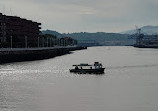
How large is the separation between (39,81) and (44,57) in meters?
98.9

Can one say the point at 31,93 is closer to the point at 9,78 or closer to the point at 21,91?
the point at 21,91

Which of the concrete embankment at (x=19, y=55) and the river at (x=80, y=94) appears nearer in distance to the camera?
the river at (x=80, y=94)

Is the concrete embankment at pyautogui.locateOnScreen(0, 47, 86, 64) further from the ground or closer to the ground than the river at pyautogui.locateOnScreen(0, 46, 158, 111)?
further from the ground

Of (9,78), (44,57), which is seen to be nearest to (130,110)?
(9,78)

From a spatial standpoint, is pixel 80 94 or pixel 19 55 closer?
pixel 80 94

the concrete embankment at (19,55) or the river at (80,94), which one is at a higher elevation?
the concrete embankment at (19,55)

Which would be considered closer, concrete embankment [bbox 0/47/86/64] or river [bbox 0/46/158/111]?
river [bbox 0/46/158/111]

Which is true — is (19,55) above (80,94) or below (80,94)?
above

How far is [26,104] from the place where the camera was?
190 ft

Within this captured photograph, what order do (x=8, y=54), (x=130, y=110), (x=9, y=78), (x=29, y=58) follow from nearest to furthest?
(x=130, y=110) → (x=9, y=78) → (x=8, y=54) → (x=29, y=58)

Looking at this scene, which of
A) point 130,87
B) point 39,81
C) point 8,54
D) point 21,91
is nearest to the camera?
point 21,91

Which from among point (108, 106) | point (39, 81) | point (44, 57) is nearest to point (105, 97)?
point (108, 106)

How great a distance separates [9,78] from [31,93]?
25269mm

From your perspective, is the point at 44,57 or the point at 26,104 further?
the point at 44,57
